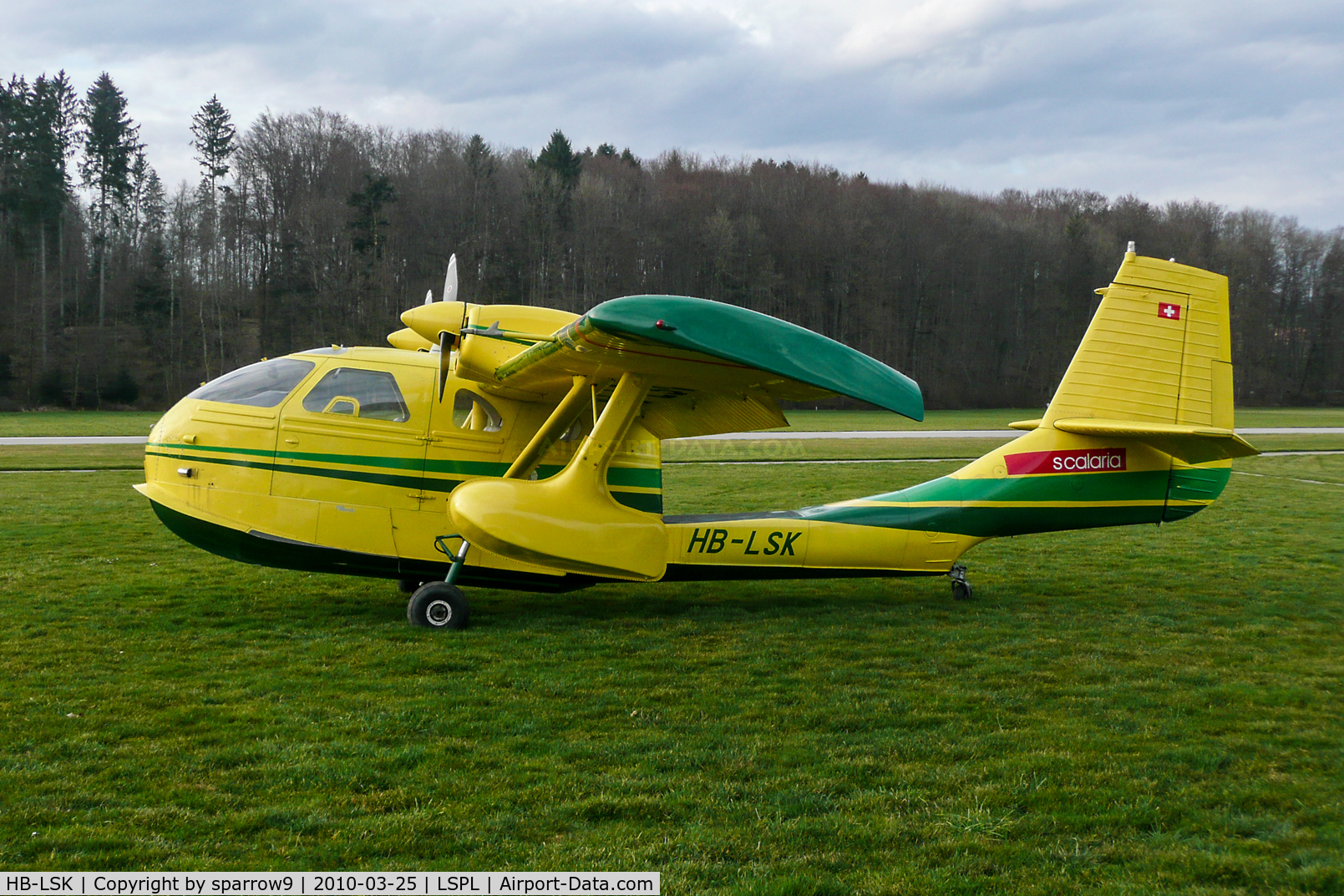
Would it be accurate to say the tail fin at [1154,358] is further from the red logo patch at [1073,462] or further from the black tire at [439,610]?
the black tire at [439,610]

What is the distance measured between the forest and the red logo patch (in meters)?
46.7

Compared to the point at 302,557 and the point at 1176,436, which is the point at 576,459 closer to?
the point at 302,557

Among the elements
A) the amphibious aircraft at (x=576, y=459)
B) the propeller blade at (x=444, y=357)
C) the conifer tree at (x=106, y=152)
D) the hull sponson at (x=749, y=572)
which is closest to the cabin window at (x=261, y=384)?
the amphibious aircraft at (x=576, y=459)

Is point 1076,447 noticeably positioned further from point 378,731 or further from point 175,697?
point 175,697

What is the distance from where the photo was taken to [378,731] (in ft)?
17.7

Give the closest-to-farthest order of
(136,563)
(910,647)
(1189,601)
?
(910,647), (1189,601), (136,563)

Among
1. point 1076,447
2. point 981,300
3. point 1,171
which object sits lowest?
point 1076,447

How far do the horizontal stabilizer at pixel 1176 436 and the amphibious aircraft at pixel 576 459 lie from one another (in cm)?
3

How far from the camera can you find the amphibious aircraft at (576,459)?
771cm

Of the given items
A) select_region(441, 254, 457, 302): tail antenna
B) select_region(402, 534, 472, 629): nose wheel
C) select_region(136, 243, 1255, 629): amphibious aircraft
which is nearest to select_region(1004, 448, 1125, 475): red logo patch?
select_region(136, 243, 1255, 629): amphibious aircraft

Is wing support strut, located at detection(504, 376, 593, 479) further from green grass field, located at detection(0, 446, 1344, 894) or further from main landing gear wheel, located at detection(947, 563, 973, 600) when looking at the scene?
main landing gear wheel, located at detection(947, 563, 973, 600)

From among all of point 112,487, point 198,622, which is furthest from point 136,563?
point 112,487

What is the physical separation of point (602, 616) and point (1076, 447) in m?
5.14

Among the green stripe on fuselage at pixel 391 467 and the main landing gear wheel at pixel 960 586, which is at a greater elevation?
the green stripe on fuselage at pixel 391 467
